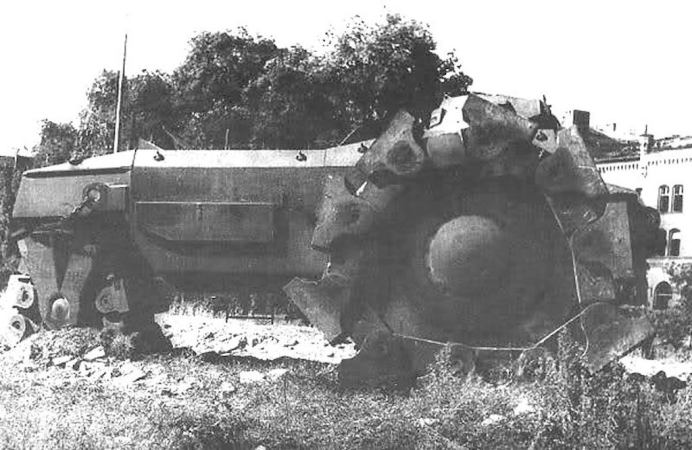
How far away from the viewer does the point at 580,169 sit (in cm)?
938

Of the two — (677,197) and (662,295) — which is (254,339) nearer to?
(662,295)

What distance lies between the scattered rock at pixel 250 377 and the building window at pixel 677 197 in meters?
30.4

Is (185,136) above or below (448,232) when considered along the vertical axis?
above

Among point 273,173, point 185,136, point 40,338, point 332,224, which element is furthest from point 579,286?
point 185,136

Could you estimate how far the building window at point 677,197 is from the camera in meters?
37.5

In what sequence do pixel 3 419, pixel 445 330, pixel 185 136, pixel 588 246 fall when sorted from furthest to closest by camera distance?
pixel 185 136 → pixel 445 330 → pixel 588 246 → pixel 3 419

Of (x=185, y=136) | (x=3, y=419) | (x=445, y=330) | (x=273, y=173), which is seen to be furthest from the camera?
(x=185, y=136)

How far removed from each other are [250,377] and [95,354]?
2.55 meters

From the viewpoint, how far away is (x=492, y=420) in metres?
7.76

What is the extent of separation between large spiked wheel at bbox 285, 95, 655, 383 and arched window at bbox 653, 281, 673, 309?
25.8m

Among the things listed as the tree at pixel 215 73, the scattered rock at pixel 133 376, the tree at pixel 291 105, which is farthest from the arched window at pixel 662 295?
the scattered rock at pixel 133 376

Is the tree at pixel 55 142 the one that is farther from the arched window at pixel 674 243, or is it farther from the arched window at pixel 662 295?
the arched window at pixel 674 243

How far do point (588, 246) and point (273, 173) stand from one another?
12.8 ft

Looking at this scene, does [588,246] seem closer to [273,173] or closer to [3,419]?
[273,173]
